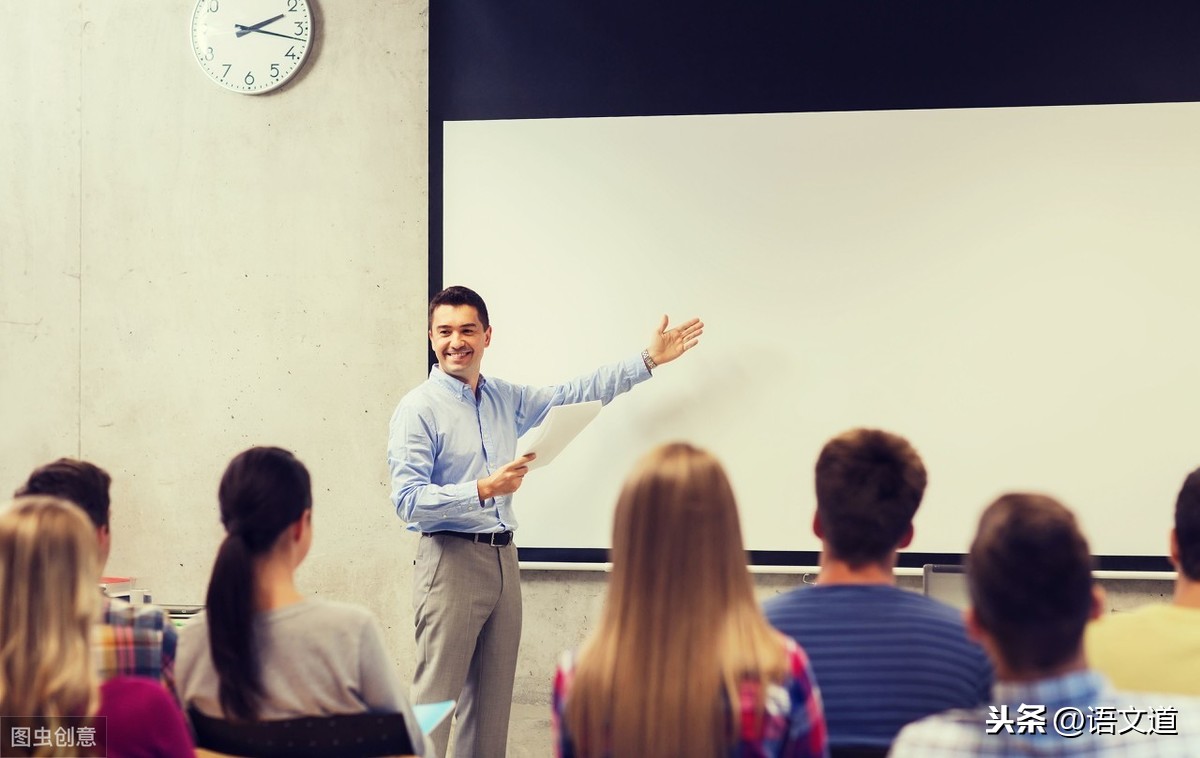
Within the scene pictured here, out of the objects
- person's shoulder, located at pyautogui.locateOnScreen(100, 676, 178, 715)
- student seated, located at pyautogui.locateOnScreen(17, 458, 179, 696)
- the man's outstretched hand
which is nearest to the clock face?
the man's outstretched hand

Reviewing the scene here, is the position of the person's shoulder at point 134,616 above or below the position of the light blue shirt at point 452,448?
below

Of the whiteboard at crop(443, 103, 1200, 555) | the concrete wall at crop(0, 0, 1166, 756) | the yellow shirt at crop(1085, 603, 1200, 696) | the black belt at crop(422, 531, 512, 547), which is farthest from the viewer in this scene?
the concrete wall at crop(0, 0, 1166, 756)

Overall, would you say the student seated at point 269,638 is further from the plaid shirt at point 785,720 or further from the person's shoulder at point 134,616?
the plaid shirt at point 785,720

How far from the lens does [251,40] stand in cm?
422

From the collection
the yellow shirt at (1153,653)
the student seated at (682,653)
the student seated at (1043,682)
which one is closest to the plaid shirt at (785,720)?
the student seated at (682,653)

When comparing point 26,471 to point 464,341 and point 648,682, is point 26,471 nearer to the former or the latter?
point 464,341

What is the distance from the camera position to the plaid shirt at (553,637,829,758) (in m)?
1.42

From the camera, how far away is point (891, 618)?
1.69 metres

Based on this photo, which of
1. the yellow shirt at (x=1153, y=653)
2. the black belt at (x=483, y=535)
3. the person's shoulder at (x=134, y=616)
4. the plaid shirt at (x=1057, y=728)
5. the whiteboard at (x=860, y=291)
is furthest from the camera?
the whiteboard at (x=860, y=291)

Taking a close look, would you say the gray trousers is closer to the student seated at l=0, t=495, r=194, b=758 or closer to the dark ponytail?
the dark ponytail

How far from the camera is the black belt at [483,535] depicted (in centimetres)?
341

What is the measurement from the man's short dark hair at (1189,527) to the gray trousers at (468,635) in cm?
206

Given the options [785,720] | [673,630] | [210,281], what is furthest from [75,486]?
[210,281]

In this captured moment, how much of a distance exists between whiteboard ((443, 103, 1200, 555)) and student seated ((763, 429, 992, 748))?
83.0 inches
